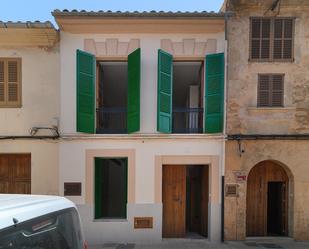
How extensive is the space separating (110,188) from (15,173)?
127 inches

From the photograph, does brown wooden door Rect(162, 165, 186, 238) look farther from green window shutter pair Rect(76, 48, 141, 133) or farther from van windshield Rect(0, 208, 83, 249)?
van windshield Rect(0, 208, 83, 249)

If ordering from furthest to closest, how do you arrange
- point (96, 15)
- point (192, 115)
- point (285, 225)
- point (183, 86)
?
1. point (183, 86)
2. point (192, 115)
3. point (285, 225)
4. point (96, 15)

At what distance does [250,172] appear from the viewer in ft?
27.8

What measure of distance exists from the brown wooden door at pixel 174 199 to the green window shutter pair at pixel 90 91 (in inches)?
78.5

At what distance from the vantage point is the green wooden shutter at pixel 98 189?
822cm

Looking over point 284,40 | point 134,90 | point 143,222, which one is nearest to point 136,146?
point 134,90

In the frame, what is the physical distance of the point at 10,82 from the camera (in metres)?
8.20

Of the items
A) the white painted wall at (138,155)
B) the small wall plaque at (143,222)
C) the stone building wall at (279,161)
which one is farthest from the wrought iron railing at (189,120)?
the small wall plaque at (143,222)

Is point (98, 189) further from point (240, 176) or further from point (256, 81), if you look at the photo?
point (256, 81)

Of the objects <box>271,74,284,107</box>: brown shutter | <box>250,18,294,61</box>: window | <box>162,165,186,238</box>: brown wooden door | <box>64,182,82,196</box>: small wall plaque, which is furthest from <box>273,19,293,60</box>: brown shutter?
<box>64,182,82,196</box>: small wall plaque

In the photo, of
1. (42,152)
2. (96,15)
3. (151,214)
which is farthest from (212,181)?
(96,15)

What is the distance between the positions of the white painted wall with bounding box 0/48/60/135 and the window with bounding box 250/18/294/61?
20.5ft

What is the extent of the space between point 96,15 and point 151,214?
6213mm

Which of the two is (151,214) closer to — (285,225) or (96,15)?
(285,225)
